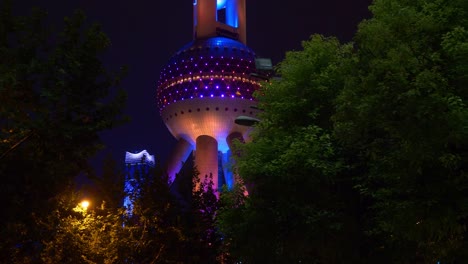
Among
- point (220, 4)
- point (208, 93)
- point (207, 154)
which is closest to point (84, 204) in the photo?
point (208, 93)

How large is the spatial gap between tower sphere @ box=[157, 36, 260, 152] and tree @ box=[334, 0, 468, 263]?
5476cm

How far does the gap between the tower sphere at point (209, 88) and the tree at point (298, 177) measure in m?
49.8

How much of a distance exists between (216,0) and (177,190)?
53.6 metres

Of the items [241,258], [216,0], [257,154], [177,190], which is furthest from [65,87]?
[216,0]

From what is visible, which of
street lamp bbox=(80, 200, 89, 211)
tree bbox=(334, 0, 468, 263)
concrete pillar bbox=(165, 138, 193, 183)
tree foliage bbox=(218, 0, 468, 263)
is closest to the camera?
tree bbox=(334, 0, 468, 263)

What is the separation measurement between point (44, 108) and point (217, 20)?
2653 inches

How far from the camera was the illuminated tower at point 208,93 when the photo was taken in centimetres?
6706

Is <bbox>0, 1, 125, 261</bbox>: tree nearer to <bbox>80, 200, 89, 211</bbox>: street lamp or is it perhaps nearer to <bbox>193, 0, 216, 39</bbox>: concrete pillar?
<bbox>80, 200, 89, 211</bbox>: street lamp

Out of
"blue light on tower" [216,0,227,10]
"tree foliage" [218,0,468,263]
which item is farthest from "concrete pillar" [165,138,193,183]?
"tree foliage" [218,0,468,263]

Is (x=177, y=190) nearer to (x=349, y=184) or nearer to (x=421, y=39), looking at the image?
(x=349, y=184)

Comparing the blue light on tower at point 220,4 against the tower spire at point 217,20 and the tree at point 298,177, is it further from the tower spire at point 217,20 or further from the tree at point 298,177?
the tree at point 298,177

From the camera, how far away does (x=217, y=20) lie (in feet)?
254

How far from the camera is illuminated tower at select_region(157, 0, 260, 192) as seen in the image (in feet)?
220

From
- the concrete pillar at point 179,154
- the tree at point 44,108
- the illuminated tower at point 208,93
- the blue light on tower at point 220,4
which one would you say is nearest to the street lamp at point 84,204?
the tree at point 44,108
